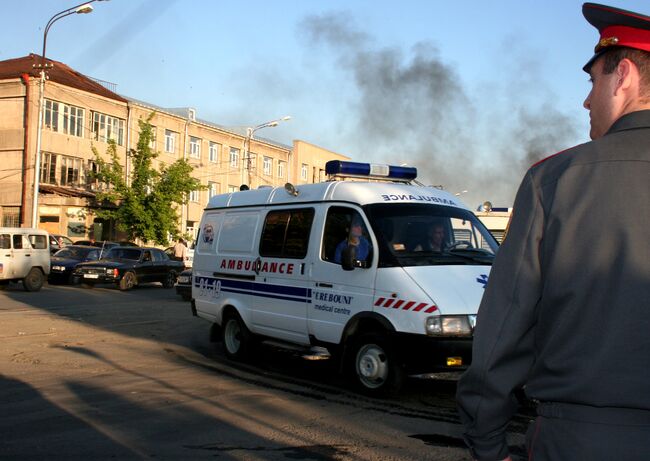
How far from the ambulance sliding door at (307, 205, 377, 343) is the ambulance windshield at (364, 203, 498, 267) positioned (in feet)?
0.62

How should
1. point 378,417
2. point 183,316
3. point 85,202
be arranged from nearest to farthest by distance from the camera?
1. point 378,417
2. point 183,316
3. point 85,202

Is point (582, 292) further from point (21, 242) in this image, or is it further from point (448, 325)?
point (21, 242)

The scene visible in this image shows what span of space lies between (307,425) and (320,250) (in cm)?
275

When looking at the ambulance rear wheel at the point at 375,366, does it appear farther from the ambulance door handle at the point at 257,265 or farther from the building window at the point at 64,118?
the building window at the point at 64,118

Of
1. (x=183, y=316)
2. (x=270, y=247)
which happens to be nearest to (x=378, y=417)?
(x=270, y=247)

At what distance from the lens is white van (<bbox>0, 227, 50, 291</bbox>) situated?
825 inches

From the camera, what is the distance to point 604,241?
1.75 m

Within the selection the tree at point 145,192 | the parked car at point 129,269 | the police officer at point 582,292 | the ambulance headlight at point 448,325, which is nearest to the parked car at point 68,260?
the parked car at point 129,269

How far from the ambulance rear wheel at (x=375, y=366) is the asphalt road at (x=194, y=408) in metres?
0.16

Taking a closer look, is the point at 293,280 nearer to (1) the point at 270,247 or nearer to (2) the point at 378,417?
(1) the point at 270,247

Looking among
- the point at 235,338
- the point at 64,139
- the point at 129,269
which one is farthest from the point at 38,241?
the point at 64,139

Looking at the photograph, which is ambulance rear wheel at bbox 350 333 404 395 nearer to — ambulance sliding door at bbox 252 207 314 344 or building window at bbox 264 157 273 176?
ambulance sliding door at bbox 252 207 314 344

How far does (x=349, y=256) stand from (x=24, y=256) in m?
16.4

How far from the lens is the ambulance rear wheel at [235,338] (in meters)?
9.80
